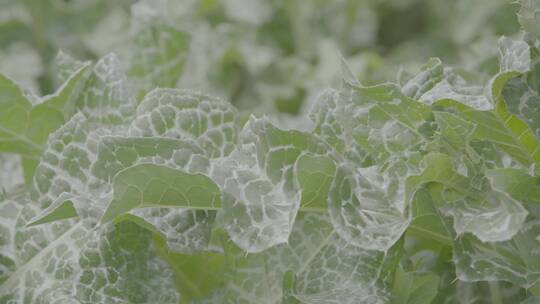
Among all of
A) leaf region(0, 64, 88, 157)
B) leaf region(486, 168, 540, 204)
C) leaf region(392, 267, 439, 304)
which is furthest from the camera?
leaf region(0, 64, 88, 157)

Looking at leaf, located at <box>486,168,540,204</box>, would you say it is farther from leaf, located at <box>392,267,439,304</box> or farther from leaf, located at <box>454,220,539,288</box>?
leaf, located at <box>392,267,439,304</box>

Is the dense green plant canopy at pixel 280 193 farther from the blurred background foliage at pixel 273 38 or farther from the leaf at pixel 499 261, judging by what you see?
the blurred background foliage at pixel 273 38

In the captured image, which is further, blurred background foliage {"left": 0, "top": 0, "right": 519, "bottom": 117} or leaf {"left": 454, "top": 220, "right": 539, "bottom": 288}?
blurred background foliage {"left": 0, "top": 0, "right": 519, "bottom": 117}

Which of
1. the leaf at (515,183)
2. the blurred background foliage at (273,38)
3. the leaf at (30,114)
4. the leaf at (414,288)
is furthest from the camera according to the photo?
the blurred background foliage at (273,38)

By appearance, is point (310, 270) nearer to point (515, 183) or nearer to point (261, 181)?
point (261, 181)

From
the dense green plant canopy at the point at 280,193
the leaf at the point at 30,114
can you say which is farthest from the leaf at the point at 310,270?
the leaf at the point at 30,114

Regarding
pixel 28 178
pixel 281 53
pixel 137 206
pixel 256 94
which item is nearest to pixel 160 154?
pixel 137 206

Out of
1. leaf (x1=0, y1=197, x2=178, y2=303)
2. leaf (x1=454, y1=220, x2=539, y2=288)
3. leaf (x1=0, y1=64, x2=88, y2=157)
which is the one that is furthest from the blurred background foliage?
leaf (x1=454, y1=220, x2=539, y2=288)
